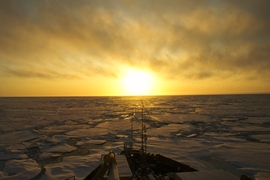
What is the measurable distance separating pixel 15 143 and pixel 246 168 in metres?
20.0

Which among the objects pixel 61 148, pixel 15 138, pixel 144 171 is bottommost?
pixel 61 148

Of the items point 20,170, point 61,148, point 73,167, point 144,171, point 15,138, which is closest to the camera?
point 144,171

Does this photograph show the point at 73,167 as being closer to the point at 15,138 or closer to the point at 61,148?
the point at 61,148

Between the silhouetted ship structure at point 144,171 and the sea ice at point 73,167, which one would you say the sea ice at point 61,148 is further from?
the silhouetted ship structure at point 144,171

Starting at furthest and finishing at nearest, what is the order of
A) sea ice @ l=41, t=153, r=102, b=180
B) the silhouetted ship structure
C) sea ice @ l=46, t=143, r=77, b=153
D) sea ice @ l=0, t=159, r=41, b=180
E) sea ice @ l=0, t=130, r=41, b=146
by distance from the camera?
sea ice @ l=0, t=130, r=41, b=146, sea ice @ l=46, t=143, r=77, b=153, sea ice @ l=41, t=153, r=102, b=180, sea ice @ l=0, t=159, r=41, b=180, the silhouetted ship structure

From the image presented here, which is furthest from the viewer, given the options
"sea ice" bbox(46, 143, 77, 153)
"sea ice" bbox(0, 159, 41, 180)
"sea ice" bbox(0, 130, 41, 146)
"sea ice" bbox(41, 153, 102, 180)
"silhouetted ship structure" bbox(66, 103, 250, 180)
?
"sea ice" bbox(0, 130, 41, 146)

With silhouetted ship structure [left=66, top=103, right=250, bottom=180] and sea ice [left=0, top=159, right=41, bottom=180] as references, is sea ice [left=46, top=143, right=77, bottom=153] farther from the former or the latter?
silhouetted ship structure [left=66, top=103, right=250, bottom=180]

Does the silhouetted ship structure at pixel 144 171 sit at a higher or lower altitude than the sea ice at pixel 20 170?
higher

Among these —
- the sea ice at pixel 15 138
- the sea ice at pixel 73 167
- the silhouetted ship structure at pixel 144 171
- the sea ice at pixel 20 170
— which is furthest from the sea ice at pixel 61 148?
the silhouetted ship structure at pixel 144 171

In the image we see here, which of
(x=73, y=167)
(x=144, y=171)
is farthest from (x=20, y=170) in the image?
(x=144, y=171)

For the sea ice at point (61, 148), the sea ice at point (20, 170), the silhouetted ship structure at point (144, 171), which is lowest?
the sea ice at point (61, 148)

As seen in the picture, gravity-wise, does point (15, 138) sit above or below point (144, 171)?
below

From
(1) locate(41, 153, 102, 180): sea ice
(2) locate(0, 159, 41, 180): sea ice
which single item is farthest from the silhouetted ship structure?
(2) locate(0, 159, 41, 180): sea ice

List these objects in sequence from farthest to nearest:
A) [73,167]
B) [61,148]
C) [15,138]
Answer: [15,138] < [61,148] < [73,167]
